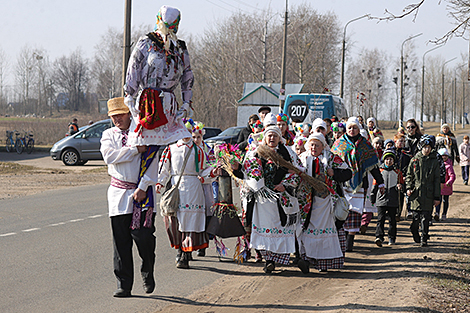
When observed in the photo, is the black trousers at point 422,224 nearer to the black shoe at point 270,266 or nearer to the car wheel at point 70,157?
the black shoe at point 270,266

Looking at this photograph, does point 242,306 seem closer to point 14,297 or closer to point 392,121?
point 14,297

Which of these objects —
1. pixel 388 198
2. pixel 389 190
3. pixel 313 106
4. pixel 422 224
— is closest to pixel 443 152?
pixel 389 190

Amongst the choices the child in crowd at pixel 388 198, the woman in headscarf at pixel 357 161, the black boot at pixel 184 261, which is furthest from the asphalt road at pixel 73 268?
the child in crowd at pixel 388 198

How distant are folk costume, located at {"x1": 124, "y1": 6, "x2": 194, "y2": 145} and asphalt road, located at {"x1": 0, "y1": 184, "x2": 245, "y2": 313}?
1.73m

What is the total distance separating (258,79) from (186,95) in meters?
46.5

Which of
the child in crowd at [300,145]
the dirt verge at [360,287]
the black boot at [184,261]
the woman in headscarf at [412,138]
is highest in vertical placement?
the woman in headscarf at [412,138]

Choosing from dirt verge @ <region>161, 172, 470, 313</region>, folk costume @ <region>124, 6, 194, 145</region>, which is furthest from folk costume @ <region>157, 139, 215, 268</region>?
folk costume @ <region>124, 6, 194, 145</region>

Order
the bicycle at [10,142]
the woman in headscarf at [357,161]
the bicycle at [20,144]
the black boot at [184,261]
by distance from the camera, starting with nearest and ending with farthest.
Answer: the black boot at [184,261] < the woman in headscarf at [357,161] < the bicycle at [20,144] < the bicycle at [10,142]

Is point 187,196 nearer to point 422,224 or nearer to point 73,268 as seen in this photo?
point 73,268

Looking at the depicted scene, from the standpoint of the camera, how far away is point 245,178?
7164 millimetres

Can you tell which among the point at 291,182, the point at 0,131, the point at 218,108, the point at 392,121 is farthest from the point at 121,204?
the point at 392,121

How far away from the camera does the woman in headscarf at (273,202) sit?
704 cm

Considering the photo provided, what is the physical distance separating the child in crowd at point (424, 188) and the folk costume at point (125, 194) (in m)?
5.15

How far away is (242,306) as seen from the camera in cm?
571
